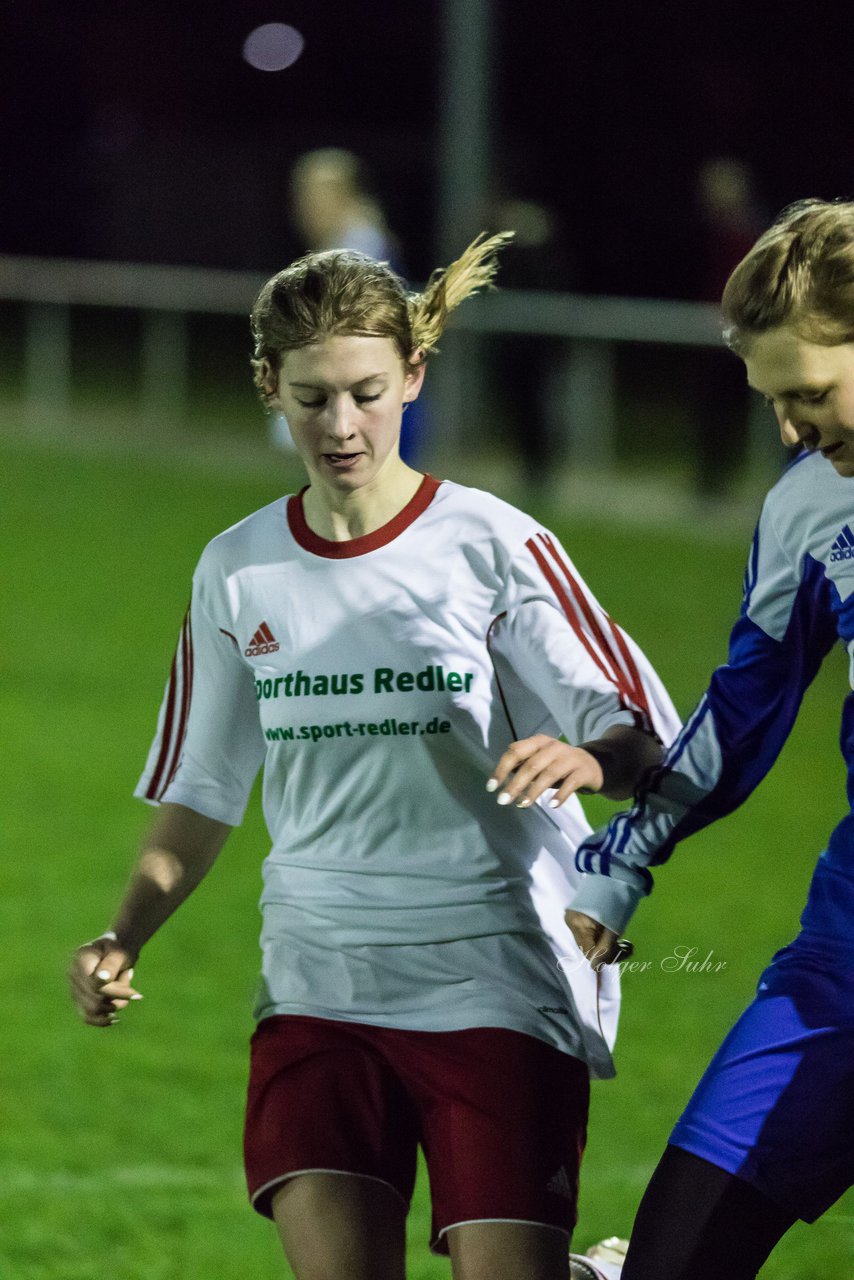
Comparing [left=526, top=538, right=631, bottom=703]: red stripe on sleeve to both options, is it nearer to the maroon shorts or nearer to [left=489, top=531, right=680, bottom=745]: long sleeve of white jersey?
[left=489, top=531, right=680, bottom=745]: long sleeve of white jersey

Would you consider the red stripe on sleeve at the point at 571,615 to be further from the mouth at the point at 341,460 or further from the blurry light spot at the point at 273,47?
the blurry light spot at the point at 273,47

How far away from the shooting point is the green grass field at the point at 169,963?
4.71 meters

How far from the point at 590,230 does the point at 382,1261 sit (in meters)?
24.0

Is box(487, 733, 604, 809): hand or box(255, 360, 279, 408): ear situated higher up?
box(255, 360, 279, 408): ear

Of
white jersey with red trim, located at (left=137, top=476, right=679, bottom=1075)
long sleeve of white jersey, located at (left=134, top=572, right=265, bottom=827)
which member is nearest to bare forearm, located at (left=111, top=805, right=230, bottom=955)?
long sleeve of white jersey, located at (left=134, top=572, right=265, bottom=827)

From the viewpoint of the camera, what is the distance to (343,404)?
10.5 ft

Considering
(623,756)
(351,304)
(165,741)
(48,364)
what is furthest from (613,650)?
(48,364)

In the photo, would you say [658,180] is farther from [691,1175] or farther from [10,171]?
[691,1175]

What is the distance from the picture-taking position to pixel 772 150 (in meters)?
24.5

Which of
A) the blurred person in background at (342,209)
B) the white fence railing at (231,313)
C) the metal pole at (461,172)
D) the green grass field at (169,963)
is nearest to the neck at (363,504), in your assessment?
the green grass field at (169,963)

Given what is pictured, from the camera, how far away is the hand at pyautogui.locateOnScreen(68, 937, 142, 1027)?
3.32 metres

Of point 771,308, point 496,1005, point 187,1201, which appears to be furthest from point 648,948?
point 771,308

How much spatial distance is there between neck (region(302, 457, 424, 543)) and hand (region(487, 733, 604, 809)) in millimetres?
523

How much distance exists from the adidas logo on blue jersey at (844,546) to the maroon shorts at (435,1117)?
0.87 meters
